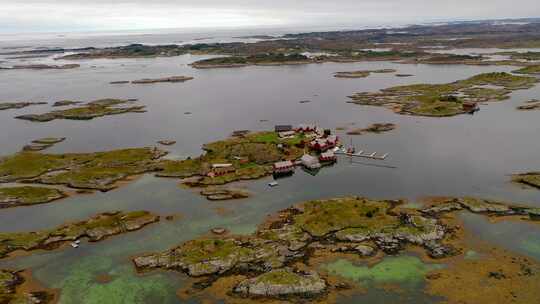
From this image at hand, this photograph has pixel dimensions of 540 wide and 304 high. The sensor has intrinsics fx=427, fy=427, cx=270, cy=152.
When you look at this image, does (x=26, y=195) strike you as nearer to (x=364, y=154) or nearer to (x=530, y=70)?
(x=364, y=154)

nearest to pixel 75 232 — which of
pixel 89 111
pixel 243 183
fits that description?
pixel 243 183

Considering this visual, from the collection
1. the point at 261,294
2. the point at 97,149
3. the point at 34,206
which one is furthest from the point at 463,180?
the point at 97,149

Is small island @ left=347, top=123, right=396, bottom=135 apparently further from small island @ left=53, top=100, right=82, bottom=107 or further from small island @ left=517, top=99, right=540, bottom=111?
small island @ left=53, top=100, right=82, bottom=107

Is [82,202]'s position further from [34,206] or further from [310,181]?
[310,181]

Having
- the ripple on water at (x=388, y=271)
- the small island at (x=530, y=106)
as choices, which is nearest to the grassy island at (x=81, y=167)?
the ripple on water at (x=388, y=271)

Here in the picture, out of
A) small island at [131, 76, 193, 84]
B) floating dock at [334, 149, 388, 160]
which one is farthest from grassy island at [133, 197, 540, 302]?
small island at [131, 76, 193, 84]

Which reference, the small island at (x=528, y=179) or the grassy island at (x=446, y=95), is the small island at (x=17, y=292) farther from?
the grassy island at (x=446, y=95)
